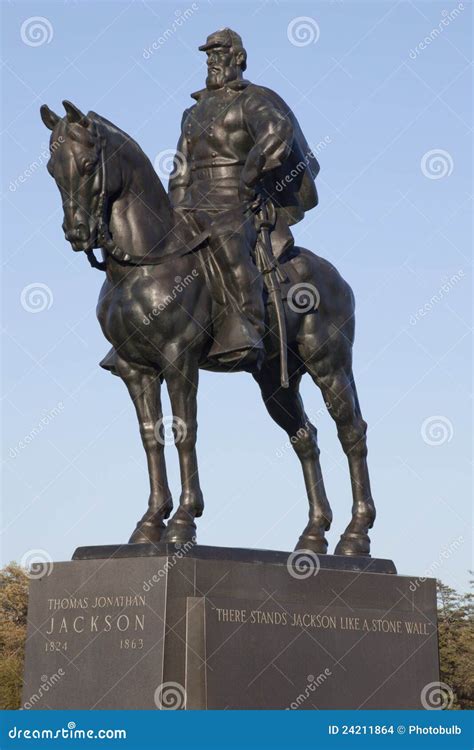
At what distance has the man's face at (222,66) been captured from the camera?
631 inches

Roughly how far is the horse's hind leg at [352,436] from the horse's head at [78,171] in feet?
11.9

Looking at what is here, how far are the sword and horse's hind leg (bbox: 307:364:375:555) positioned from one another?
0.96 metres

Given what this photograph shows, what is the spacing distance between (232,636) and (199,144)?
5.69 meters

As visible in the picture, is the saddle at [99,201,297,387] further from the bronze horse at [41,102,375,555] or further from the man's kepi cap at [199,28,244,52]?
the man's kepi cap at [199,28,244,52]

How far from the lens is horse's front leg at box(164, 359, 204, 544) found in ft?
45.7

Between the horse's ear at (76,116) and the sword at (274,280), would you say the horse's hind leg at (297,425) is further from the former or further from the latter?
the horse's ear at (76,116)

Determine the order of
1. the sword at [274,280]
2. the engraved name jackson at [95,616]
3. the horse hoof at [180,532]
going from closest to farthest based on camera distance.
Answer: the engraved name jackson at [95,616], the horse hoof at [180,532], the sword at [274,280]

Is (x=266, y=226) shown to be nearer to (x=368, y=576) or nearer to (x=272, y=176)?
(x=272, y=176)

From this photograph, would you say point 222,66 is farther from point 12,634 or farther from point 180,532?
point 12,634

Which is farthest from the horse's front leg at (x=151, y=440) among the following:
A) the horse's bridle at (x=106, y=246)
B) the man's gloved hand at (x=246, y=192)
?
the man's gloved hand at (x=246, y=192)

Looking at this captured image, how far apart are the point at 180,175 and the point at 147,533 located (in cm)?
436

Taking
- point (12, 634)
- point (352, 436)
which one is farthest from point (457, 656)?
point (352, 436)

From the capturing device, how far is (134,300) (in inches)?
554

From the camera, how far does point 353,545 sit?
52.1 ft
